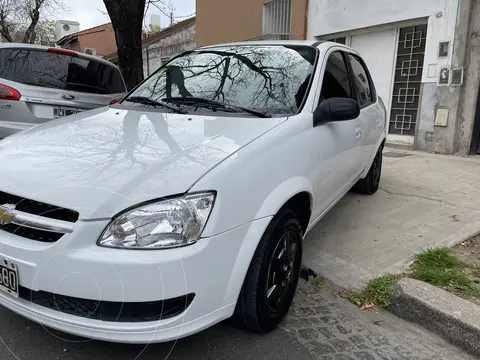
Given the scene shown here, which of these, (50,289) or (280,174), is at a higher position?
(280,174)

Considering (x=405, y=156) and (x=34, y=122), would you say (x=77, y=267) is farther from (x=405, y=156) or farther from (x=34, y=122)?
(x=405, y=156)

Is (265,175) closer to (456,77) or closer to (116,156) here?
(116,156)

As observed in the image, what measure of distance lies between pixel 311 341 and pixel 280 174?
3.28 feet

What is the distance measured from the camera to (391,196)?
16.5ft

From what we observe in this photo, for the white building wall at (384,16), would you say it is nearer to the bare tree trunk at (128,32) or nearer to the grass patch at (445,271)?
→ the bare tree trunk at (128,32)

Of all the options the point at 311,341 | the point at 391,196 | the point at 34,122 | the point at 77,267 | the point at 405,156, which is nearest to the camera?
the point at 77,267

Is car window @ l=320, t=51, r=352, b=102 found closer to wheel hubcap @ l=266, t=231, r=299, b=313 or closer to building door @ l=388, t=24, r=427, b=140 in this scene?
wheel hubcap @ l=266, t=231, r=299, b=313

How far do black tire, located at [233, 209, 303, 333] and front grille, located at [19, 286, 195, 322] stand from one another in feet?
1.40

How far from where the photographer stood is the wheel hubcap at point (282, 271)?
237 cm

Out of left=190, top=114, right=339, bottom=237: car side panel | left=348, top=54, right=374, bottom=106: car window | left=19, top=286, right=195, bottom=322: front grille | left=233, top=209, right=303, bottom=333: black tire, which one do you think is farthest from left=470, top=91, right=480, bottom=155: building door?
left=19, top=286, right=195, bottom=322: front grille

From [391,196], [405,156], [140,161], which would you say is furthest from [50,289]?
[405,156]

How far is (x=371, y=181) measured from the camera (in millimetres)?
4953

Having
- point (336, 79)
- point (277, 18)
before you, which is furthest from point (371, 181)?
point (277, 18)

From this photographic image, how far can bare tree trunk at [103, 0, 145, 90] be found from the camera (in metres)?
6.73
